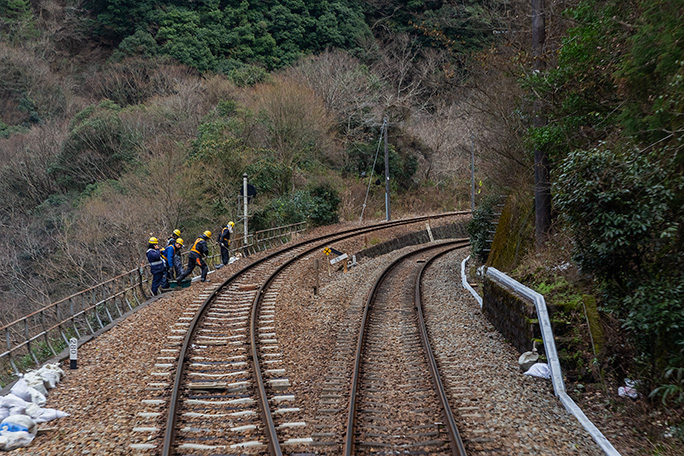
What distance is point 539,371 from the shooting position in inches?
335

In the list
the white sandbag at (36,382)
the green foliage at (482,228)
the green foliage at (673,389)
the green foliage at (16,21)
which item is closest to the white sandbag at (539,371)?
the green foliage at (673,389)

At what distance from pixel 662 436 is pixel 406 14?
55.9 metres

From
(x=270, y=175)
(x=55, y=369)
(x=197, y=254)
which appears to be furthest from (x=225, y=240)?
(x=270, y=175)

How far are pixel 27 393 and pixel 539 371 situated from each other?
23.8 ft

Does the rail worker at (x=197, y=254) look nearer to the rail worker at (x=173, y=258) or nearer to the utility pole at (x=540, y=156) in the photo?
the rail worker at (x=173, y=258)

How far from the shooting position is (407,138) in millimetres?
46594

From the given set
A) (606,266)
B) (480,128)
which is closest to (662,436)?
(606,266)

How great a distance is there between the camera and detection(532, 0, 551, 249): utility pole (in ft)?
38.0

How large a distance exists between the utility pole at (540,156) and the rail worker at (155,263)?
909cm

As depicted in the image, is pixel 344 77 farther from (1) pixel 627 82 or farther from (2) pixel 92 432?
(2) pixel 92 432

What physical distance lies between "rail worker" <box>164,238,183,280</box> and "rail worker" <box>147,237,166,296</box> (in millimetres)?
340

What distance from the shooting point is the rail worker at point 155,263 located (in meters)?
14.3

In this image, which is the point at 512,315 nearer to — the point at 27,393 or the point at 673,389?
the point at 673,389

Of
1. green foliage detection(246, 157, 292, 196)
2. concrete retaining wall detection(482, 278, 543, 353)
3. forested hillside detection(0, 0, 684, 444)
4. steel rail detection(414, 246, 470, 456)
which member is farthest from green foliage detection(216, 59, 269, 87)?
concrete retaining wall detection(482, 278, 543, 353)
